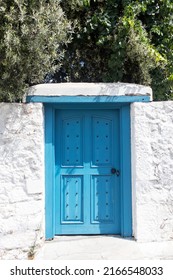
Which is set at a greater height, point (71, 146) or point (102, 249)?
point (71, 146)

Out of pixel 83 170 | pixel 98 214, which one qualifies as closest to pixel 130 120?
pixel 83 170

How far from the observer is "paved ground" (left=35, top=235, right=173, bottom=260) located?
12.6ft

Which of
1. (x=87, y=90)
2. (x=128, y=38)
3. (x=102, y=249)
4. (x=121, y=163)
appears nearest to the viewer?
(x=102, y=249)

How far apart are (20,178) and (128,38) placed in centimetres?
321

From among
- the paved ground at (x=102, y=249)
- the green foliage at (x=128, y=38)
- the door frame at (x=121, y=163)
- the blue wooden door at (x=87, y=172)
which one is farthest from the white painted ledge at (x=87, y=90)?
the paved ground at (x=102, y=249)

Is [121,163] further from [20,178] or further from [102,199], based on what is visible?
[20,178]

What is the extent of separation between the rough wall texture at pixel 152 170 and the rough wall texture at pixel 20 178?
4.31ft

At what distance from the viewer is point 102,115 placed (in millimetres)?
4492

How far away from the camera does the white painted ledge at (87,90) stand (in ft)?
13.6

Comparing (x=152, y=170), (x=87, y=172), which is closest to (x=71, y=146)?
(x=87, y=172)

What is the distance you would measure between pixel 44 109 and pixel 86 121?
0.64 m

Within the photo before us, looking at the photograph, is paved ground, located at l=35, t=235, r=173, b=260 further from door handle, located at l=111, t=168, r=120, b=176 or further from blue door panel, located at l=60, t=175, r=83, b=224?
door handle, located at l=111, t=168, r=120, b=176

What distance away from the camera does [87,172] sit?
4.46m

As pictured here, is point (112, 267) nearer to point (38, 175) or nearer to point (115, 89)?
point (38, 175)
